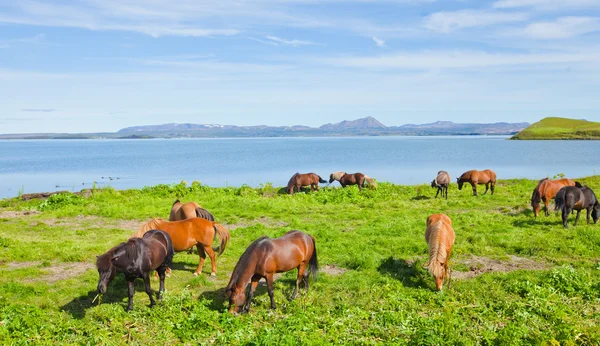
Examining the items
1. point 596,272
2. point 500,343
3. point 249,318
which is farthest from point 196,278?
point 596,272

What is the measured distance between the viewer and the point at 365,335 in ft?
Answer: 27.1

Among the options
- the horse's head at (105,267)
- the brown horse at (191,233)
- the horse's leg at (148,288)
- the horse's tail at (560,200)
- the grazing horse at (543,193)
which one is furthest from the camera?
the grazing horse at (543,193)

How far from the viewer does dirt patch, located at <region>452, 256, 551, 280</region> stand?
11773 mm

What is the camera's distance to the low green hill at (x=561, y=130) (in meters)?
144

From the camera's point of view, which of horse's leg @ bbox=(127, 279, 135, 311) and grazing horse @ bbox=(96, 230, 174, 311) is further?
horse's leg @ bbox=(127, 279, 135, 311)

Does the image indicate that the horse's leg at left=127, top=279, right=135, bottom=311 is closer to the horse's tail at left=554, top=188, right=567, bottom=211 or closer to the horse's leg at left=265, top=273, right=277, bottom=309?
the horse's leg at left=265, top=273, right=277, bottom=309

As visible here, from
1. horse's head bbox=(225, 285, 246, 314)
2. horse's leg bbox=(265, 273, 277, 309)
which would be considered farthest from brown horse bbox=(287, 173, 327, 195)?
horse's head bbox=(225, 285, 246, 314)

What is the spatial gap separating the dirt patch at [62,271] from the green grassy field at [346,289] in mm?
33

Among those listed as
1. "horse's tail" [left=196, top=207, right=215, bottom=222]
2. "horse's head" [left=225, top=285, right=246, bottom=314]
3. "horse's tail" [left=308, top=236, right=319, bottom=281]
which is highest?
"horse's tail" [left=196, top=207, right=215, bottom=222]

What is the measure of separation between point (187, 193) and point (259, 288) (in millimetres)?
16122

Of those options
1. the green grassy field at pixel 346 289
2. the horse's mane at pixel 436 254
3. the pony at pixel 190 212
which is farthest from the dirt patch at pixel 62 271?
the horse's mane at pixel 436 254

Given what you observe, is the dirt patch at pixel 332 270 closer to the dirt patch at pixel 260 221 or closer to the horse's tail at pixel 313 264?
the horse's tail at pixel 313 264

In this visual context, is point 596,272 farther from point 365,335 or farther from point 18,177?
point 18,177

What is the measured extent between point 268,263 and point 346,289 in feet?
7.23
